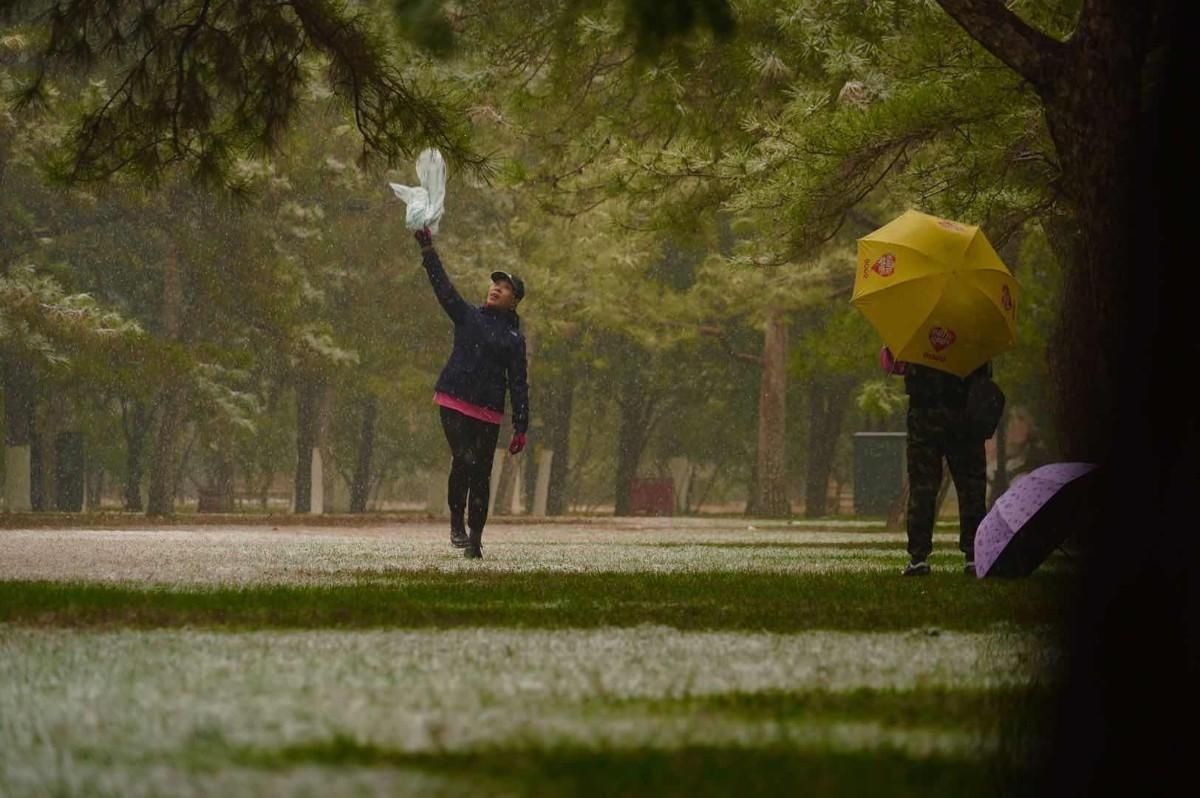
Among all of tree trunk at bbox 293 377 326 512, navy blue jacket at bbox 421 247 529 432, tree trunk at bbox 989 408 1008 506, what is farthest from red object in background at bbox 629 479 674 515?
navy blue jacket at bbox 421 247 529 432

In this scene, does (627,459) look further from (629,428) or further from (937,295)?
(937,295)

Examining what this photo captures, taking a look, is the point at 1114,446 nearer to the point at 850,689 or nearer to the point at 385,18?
the point at 850,689

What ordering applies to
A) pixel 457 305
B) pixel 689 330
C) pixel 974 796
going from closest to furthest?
1. pixel 974 796
2. pixel 457 305
3. pixel 689 330

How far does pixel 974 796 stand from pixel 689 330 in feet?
122

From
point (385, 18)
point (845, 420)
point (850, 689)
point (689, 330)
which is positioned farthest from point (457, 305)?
point (845, 420)

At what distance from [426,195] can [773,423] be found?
94.3ft

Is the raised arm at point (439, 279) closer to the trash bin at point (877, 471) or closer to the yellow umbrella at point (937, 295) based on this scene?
the yellow umbrella at point (937, 295)

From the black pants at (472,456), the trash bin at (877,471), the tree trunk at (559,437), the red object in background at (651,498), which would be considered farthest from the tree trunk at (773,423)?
the black pants at (472,456)

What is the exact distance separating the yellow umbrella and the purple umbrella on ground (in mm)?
1162

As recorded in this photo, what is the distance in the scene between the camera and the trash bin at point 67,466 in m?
42.7

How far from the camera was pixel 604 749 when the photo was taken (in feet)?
13.6

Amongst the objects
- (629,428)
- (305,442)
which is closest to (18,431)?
(305,442)

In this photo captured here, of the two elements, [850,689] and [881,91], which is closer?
[850,689]

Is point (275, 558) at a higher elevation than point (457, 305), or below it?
below
